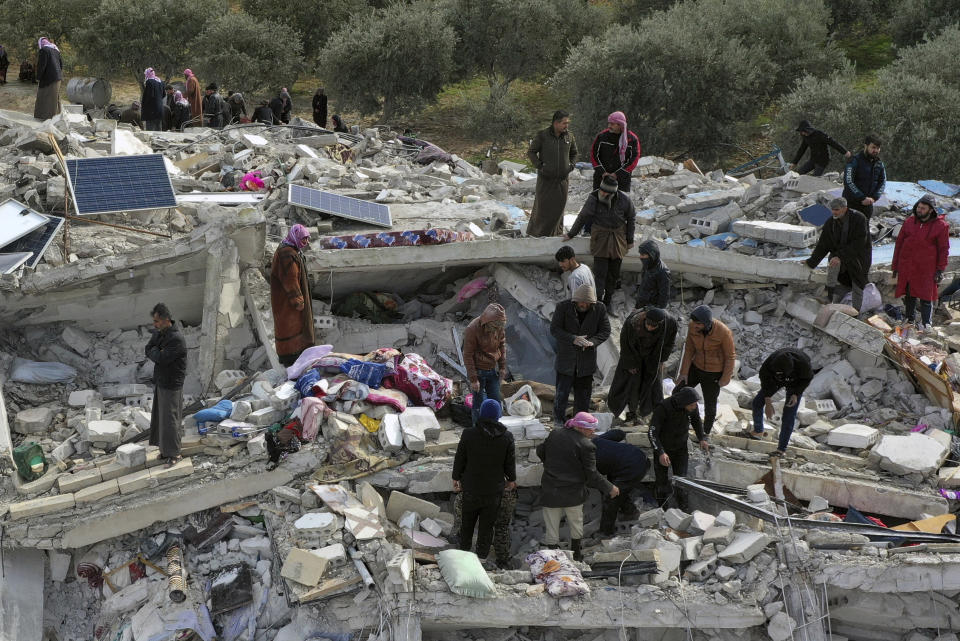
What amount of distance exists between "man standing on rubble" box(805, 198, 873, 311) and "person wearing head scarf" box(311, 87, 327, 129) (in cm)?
1287

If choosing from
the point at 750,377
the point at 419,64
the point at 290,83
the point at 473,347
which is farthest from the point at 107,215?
the point at 290,83

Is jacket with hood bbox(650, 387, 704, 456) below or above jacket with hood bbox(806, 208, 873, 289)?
below

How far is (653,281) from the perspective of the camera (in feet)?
27.8

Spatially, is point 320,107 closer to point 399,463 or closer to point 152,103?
point 152,103

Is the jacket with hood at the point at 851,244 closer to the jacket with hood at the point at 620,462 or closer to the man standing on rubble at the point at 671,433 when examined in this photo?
the man standing on rubble at the point at 671,433

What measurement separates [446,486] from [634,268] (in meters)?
3.93

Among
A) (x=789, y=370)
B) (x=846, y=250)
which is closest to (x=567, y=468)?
(x=789, y=370)

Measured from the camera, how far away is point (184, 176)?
1280 centimetres

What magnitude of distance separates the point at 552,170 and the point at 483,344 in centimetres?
283

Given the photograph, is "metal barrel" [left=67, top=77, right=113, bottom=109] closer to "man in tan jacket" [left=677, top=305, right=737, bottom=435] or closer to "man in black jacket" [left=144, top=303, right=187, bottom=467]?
"man in black jacket" [left=144, top=303, right=187, bottom=467]

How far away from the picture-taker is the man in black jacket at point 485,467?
659 centimetres

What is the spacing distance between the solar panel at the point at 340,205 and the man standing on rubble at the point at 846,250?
15.5 ft

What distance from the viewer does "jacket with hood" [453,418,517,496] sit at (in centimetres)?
660

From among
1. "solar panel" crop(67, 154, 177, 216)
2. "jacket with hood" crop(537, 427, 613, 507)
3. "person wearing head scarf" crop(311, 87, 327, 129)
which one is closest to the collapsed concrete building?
"solar panel" crop(67, 154, 177, 216)
